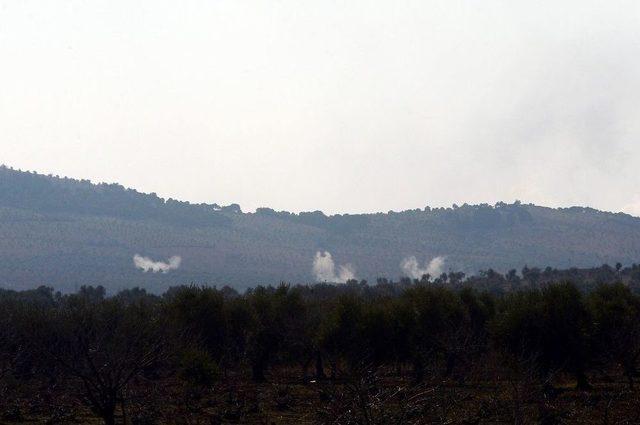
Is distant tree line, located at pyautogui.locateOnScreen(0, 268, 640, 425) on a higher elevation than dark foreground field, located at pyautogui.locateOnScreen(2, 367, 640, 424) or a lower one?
higher

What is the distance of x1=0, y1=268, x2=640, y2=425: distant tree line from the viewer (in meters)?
39.0

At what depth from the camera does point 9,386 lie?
4806 centimetres

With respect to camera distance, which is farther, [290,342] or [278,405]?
[290,342]

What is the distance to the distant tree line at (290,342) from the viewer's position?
3903 centimetres

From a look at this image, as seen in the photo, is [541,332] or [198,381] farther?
[541,332]

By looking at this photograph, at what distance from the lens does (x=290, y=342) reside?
68.0m

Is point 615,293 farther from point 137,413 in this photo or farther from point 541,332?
point 137,413

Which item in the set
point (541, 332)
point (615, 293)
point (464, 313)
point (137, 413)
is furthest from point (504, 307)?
point (137, 413)

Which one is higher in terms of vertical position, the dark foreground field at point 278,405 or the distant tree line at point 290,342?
the distant tree line at point 290,342

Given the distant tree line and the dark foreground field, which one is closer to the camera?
the dark foreground field

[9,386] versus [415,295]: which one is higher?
[415,295]

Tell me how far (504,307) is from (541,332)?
13.1 m

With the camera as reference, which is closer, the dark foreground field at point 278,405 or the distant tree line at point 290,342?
the dark foreground field at point 278,405

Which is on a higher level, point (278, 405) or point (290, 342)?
point (290, 342)
